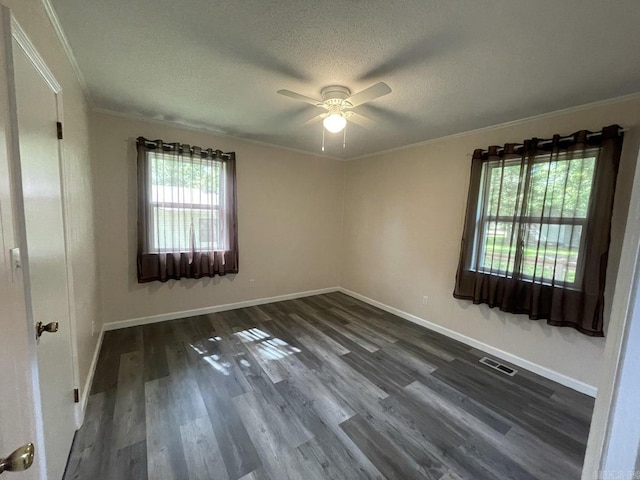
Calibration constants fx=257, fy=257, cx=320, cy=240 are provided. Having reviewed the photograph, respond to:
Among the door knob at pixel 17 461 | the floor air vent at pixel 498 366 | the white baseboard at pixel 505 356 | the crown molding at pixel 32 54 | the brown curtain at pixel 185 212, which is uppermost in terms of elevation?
the crown molding at pixel 32 54

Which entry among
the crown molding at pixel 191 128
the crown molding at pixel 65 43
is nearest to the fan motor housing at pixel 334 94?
the crown molding at pixel 65 43

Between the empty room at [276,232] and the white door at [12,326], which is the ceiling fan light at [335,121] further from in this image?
the white door at [12,326]

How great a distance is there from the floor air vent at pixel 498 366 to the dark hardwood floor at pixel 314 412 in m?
0.07

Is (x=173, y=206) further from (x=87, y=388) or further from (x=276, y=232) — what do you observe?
(x=87, y=388)

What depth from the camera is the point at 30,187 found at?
3.42 feet

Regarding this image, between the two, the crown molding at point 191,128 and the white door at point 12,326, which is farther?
the crown molding at point 191,128

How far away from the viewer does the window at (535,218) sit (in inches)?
88.2

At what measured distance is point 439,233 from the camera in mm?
3318

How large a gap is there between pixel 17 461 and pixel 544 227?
335 centimetres

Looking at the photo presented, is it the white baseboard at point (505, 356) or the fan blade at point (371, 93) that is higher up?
the fan blade at point (371, 93)

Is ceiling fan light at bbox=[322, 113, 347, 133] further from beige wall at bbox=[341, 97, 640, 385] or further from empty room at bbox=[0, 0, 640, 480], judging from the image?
beige wall at bbox=[341, 97, 640, 385]

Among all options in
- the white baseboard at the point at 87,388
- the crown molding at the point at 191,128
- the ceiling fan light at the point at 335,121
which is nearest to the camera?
the white baseboard at the point at 87,388

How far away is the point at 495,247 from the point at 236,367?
9.57 feet

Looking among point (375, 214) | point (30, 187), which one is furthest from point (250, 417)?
point (375, 214)
